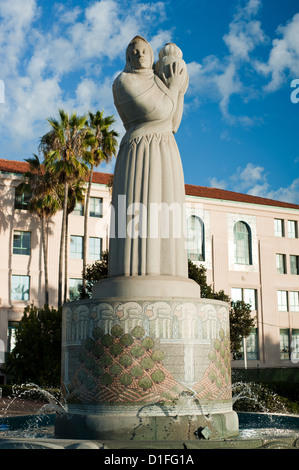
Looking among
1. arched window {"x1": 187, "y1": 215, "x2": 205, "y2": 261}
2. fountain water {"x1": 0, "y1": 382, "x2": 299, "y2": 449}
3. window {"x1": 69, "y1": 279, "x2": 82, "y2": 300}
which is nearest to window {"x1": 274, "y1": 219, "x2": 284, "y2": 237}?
arched window {"x1": 187, "y1": 215, "x2": 205, "y2": 261}

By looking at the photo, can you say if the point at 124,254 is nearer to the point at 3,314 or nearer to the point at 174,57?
the point at 174,57

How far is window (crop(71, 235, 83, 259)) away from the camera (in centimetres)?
4134

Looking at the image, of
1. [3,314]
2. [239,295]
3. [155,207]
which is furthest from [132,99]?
[239,295]

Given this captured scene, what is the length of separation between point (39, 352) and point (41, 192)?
39.2ft

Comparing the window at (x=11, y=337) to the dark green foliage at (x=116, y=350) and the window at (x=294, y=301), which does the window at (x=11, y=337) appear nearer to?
the window at (x=294, y=301)

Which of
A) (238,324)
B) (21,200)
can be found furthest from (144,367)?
(21,200)

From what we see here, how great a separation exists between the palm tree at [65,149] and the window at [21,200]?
17.0ft

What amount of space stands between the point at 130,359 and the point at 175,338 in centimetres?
73

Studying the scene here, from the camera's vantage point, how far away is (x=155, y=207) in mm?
9242

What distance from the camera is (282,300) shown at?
48.3 meters

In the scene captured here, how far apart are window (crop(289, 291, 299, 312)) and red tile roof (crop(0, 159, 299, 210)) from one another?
7.77 metres

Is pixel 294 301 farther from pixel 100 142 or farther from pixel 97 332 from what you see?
pixel 97 332
